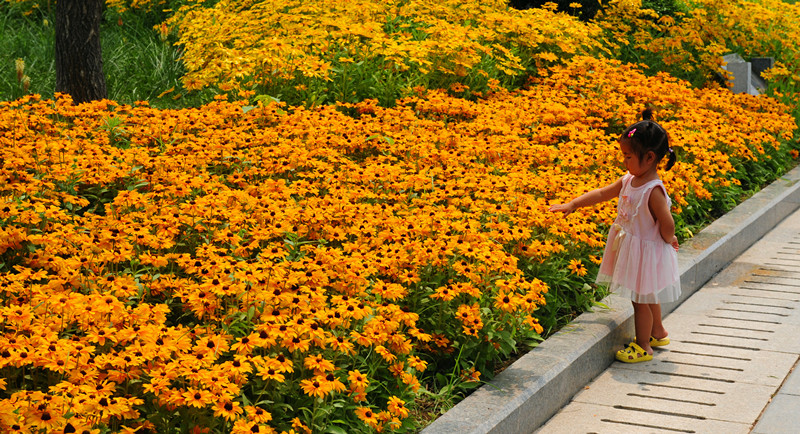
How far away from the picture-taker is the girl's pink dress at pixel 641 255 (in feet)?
14.7

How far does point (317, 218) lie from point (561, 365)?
1.39 meters

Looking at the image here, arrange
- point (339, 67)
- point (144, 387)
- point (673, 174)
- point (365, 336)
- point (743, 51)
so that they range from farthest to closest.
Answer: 1. point (743, 51)
2. point (339, 67)
3. point (673, 174)
4. point (365, 336)
5. point (144, 387)

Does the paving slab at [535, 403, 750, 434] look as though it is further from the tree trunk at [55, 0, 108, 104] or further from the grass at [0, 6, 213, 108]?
the tree trunk at [55, 0, 108, 104]

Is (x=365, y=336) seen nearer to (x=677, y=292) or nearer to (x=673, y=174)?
(x=677, y=292)

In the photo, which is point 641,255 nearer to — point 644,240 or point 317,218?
point 644,240

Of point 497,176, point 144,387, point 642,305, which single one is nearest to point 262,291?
point 144,387

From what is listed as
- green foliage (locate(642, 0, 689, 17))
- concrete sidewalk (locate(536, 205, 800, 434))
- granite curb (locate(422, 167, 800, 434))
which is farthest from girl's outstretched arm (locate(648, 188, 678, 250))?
green foliage (locate(642, 0, 689, 17))

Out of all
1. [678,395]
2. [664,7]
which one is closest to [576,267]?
[678,395]

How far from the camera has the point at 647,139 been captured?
4.45m

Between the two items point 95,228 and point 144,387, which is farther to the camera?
point 95,228

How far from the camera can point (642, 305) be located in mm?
4555

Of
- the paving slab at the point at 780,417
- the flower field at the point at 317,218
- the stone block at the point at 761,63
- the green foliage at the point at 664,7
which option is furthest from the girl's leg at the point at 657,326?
the green foliage at the point at 664,7

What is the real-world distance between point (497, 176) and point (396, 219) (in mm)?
1267

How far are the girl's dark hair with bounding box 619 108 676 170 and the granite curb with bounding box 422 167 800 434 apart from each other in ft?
2.87
